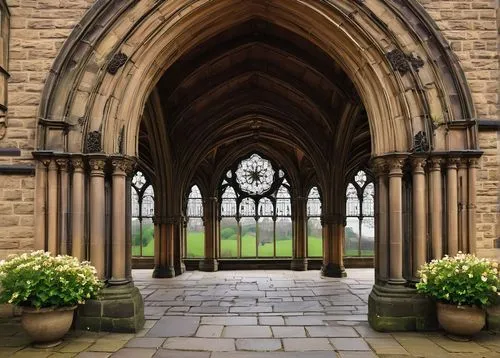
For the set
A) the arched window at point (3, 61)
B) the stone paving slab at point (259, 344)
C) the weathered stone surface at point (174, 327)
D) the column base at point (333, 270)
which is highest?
the arched window at point (3, 61)

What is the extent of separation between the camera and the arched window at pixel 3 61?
23.3 ft

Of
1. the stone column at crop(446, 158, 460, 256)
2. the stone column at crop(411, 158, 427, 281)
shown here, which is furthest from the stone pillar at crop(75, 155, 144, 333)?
the stone column at crop(446, 158, 460, 256)

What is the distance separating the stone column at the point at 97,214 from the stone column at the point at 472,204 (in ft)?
18.2

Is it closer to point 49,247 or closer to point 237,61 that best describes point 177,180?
point 237,61

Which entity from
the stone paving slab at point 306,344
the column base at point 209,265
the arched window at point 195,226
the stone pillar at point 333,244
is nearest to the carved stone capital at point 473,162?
the stone paving slab at point 306,344

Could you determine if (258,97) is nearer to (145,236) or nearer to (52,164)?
(52,164)

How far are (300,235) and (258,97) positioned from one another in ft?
20.2

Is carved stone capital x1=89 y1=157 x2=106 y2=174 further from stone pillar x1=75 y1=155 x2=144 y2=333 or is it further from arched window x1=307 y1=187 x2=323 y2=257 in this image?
arched window x1=307 y1=187 x2=323 y2=257

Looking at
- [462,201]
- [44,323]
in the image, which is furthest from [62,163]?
[462,201]

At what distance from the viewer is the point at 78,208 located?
23.2 ft

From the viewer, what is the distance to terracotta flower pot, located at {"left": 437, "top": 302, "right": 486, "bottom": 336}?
622 centimetres

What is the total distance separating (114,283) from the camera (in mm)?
7098

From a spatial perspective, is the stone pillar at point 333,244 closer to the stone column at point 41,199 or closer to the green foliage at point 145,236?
the green foliage at point 145,236

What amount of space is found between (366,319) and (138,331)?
3.70 metres
